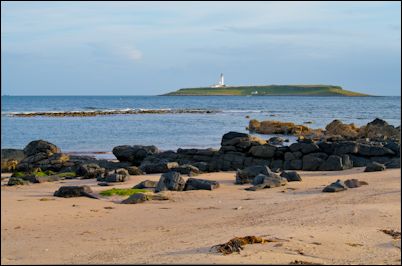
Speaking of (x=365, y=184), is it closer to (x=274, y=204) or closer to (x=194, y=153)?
(x=274, y=204)

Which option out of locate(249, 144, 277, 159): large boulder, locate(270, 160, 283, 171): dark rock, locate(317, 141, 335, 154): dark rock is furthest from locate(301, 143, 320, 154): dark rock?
locate(249, 144, 277, 159): large boulder

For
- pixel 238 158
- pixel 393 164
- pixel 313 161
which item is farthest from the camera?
pixel 238 158

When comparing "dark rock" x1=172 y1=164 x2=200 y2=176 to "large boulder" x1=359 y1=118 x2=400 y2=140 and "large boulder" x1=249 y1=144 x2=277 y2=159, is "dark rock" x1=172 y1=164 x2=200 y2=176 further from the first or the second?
"large boulder" x1=359 y1=118 x2=400 y2=140

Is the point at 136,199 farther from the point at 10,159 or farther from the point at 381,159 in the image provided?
the point at 10,159

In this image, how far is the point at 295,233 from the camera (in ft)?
35.3

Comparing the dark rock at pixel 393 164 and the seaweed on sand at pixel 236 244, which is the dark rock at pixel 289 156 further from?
the seaweed on sand at pixel 236 244

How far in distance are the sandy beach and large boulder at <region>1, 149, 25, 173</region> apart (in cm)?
769

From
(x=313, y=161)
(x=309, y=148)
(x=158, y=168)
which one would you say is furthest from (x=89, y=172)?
(x=309, y=148)

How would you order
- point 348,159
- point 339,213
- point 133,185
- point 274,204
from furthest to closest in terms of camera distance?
point 348,159 → point 133,185 → point 274,204 → point 339,213

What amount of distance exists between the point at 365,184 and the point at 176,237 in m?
8.50

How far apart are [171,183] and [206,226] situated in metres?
5.29

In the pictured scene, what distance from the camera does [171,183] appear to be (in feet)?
58.2

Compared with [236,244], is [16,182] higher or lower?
lower

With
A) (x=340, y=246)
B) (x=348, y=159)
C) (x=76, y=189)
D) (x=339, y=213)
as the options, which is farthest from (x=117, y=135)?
(x=340, y=246)
